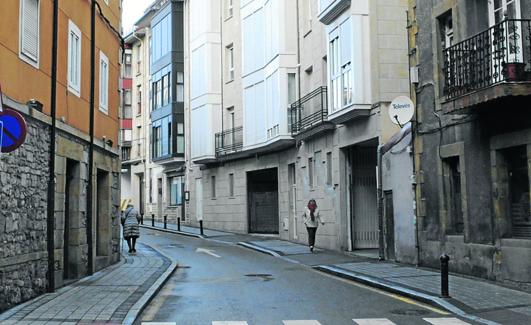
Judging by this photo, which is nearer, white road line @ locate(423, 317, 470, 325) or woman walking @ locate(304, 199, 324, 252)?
white road line @ locate(423, 317, 470, 325)

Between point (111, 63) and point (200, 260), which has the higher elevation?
point (111, 63)

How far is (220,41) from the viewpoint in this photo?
34688 mm

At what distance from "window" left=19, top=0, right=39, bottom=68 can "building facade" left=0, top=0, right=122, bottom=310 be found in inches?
0.7

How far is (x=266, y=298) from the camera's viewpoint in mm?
11570

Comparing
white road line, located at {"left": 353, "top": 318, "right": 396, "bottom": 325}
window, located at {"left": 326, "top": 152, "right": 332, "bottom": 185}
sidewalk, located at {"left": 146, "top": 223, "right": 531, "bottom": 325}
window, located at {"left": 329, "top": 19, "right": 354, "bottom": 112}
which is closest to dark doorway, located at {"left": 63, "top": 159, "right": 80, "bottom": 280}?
sidewalk, located at {"left": 146, "top": 223, "right": 531, "bottom": 325}

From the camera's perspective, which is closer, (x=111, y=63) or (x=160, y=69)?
(x=111, y=63)

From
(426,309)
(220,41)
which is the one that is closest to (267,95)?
(220,41)

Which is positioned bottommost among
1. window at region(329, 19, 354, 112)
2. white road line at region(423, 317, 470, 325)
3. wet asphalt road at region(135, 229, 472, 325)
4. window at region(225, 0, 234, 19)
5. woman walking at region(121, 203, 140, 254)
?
white road line at region(423, 317, 470, 325)

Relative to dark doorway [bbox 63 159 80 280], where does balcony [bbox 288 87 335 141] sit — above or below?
above

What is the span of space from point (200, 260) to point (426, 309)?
33.5 feet

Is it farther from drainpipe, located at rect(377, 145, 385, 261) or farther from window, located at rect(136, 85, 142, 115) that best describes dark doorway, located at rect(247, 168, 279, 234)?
window, located at rect(136, 85, 142, 115)

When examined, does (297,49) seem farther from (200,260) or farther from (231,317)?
(231,317)

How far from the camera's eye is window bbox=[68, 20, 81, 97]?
1369 centimetres

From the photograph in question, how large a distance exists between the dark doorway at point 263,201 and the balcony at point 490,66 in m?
17.9
